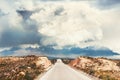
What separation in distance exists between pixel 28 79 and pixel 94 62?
10277 centimetres

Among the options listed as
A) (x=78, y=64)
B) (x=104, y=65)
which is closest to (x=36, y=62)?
(x=78, y=64)

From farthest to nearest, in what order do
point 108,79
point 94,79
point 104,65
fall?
point 104,65 → point 108,79 → point 94,79

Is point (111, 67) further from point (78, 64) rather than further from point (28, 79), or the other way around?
point (28, 79)

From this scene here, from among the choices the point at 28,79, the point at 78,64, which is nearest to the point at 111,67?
the point at 78,64

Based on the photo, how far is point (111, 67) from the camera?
6998 inches

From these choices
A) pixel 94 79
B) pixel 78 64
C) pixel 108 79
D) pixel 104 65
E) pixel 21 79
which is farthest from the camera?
pixel 78 64

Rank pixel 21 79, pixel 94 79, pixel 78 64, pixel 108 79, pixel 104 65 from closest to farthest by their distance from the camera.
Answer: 1. pixel 94 79
2. pixel 108 79
3. pixel 21 79
4. pixel 104 65
5. pixel 78 64

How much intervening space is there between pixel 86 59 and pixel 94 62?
39.4 ft

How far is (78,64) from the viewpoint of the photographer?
186125 millimetres

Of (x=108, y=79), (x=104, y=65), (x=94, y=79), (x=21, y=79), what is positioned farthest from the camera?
(x=104, y=65)

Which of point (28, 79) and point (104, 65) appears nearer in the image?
point (28, 79)

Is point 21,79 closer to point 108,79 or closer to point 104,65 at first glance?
point 108,79

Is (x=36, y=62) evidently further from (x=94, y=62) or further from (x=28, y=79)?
(x=28, y=79)

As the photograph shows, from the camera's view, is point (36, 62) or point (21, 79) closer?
point (21, 79)
